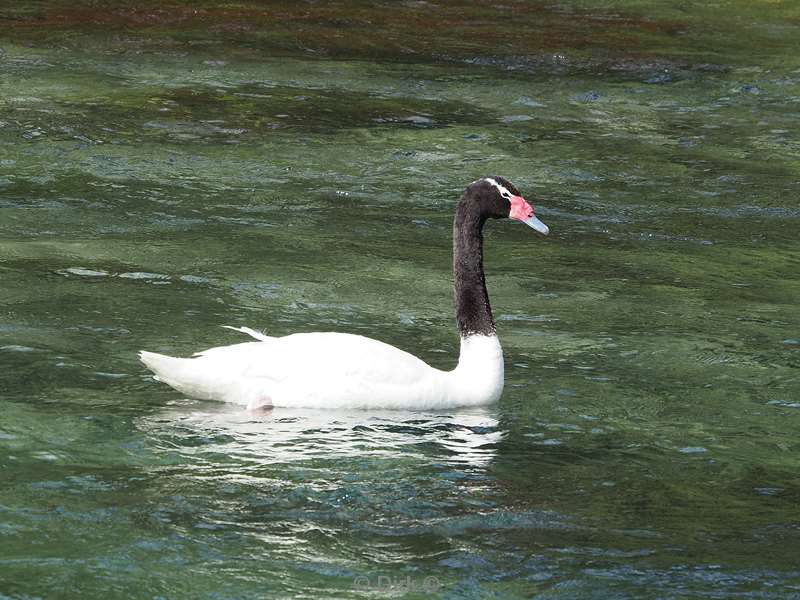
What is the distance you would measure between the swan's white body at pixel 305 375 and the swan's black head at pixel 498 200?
1.27 metres

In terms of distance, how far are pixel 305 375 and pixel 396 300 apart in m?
3.11

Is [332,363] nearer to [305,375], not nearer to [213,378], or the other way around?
[305,375]

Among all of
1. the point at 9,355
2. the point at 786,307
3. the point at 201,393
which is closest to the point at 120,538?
the point at 201,393

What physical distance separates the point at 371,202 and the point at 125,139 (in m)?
3.42

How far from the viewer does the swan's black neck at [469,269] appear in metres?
9.87

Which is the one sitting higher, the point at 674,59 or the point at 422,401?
the point at 674,59

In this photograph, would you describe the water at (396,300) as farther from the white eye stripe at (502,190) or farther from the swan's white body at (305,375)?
the white eye stripe at (502,190)

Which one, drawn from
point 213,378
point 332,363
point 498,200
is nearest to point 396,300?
point 498,200

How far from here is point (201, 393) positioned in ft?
30.3

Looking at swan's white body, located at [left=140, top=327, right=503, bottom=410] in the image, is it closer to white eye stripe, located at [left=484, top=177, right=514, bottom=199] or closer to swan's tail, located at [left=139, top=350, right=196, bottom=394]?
swan's tail, located at [left=139, top=350, right=196, bottom=394]

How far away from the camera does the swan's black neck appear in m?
9.87

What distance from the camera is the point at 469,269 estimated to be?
10.0m

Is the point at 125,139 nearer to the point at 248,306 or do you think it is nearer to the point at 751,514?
the point at 248,306

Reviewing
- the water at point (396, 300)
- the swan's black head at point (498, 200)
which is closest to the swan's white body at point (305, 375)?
the water at point (396, 300)
